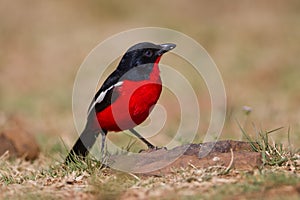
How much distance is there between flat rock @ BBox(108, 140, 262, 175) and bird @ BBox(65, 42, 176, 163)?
0.44m

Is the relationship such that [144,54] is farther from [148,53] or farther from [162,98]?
[162,98]

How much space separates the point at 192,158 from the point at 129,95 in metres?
0.93

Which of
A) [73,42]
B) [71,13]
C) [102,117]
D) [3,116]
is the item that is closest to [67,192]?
[102,117]

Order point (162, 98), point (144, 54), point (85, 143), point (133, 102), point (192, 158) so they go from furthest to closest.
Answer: point (162, 98) → point (85, 143) → point (144, 54) → point (133, 102) → point (192, 158)

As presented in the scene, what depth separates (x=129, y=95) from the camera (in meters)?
5.19

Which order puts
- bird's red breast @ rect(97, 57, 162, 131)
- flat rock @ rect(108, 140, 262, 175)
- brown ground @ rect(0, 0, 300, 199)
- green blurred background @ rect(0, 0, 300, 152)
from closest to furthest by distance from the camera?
brown ground @ rect(0, 0, 300, 199) → flat rock @ rect(108, 140, 262, 175) → bird's red breast @ rect(97, 57, 162, 131) → green blurred background @ rect(0, 0, 300, 152)

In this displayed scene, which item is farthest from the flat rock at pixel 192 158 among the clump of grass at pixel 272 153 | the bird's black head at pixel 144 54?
the bird's black head at pixel 144 54

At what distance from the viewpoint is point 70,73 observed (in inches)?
507

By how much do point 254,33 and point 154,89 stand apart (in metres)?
9.36

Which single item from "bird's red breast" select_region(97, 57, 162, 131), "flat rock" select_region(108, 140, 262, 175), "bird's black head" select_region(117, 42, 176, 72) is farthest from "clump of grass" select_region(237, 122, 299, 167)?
"bird's black head" select_region(117, 42, 176, 72)

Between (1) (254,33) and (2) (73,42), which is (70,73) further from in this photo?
(1) (254,33)

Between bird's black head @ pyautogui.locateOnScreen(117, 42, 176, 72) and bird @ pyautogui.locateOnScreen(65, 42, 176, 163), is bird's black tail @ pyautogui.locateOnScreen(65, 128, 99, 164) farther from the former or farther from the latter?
bird's black head @ pyautogui.locateOnScreen(117, 42, 176, 72)

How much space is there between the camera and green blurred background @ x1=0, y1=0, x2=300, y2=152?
377 inches

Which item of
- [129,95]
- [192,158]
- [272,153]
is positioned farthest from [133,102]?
[272,153]
